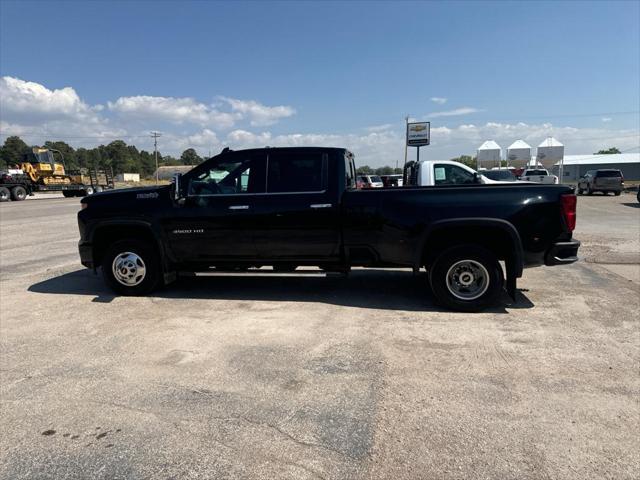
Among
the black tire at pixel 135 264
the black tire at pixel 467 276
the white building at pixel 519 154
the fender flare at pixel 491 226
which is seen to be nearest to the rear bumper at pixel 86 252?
the black tire at pixel 135 264

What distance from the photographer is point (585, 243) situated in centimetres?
1030

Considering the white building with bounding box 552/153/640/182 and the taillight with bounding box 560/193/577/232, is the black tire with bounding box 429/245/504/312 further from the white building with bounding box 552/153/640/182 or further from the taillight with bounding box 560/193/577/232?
the white building with bounding box 552/153/640/182

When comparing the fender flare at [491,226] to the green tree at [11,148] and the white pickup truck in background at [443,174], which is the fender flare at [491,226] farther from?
the green tree at [11,148]

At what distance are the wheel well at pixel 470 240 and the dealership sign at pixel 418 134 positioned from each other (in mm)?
27704

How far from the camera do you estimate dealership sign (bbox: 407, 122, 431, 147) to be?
31.6 metres

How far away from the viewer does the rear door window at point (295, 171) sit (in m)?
5.66

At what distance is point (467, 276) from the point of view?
5.32 meters

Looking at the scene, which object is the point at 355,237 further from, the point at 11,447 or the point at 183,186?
the point at 11,447

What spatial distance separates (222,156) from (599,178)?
→ 101ft

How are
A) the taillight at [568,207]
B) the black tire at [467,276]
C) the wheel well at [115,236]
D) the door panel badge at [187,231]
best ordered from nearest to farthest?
1. the taillight at [568,207]
2. the black tire at [467,276]
3. the door panel badge at [187,231]
4. the wheel well at [115,236]

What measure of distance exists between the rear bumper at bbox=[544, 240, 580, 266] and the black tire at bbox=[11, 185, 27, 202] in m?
35.4

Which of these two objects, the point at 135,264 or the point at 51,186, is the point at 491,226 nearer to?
the point at 135,264

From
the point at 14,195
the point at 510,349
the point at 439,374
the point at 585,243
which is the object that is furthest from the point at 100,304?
the point at 14,195

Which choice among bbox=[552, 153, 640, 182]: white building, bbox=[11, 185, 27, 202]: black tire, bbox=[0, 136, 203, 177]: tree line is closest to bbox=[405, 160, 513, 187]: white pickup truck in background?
bbox=[11, 185, 27, 202]: black tire
